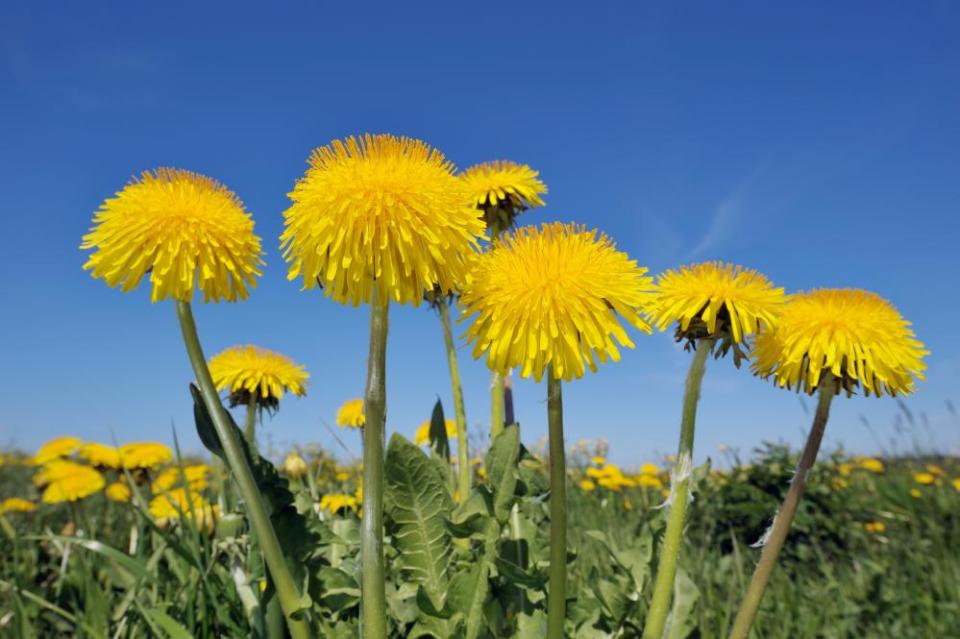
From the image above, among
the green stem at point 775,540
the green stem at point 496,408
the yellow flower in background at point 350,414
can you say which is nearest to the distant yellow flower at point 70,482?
the yellow flower in background at point 350,414

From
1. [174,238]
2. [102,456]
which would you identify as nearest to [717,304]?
[174,238]

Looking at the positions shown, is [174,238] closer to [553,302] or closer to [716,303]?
[553,302]

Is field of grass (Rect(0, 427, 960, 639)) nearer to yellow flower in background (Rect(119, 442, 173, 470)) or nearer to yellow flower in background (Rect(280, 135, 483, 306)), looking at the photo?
yellow flower in background (Rect(119, 442, 173, 470))

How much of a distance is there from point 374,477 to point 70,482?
11.4 feet

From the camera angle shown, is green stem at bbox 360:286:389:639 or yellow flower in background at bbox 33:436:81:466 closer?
green stem at bbox 360:286:389:639

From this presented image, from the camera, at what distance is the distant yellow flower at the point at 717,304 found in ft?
6.67

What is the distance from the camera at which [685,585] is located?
2619mm

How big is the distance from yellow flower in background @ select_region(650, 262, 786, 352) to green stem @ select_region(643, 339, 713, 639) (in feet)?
0.22

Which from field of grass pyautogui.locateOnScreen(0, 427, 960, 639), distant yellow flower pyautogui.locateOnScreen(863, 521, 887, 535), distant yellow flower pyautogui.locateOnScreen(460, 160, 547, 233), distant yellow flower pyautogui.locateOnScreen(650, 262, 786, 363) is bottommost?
field of grass pyautogui.locateOnScreen(0, 427, 960, 639)

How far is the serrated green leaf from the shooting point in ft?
7.03

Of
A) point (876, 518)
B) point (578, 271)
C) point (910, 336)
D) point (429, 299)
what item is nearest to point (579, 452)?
point (876, 518)

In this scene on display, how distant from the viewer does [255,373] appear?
314cm

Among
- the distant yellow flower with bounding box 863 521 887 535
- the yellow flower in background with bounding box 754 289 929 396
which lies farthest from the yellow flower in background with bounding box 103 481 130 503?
the distant yellow flower with bounding box 863 521 887 535

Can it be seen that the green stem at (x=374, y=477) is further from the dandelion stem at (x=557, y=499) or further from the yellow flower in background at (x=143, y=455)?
the yellow flower in background at (x=143, y=455)
